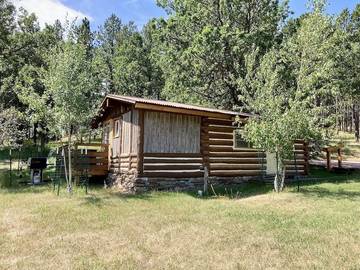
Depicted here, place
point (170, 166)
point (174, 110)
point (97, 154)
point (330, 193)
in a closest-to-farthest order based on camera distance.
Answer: point (330, 193), point (174, 110), point (170, 166), point (97, 154)

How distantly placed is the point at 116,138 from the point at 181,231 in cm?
1073

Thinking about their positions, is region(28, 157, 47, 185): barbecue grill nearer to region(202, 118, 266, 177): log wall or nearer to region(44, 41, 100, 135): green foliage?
region(44, 41, 100, 135): green foliage

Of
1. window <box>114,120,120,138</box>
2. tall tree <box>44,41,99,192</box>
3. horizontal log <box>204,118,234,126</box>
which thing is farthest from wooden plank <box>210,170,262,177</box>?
tall tree <box>44,41,99,192</box>

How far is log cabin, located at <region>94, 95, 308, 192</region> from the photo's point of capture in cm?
1595

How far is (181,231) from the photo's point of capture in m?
9.48

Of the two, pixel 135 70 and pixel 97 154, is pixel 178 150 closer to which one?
pixel 97 154

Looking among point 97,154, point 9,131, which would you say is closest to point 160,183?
point 97,154

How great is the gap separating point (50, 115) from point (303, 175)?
1317cm

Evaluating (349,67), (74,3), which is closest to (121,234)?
(74,3)

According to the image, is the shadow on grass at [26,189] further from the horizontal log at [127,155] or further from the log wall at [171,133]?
the log wall at [171,133]

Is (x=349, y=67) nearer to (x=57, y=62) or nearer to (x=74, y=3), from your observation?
(x=74, y=3)

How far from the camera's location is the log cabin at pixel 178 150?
15.9 m

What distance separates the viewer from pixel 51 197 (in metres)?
14.3

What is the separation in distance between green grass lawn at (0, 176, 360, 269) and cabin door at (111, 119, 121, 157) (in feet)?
15.1
